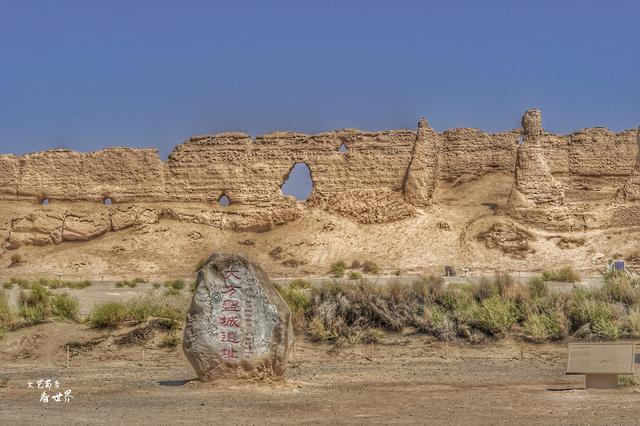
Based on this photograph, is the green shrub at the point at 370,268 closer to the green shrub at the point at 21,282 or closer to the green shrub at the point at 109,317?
the green shrub at the point at 21,282

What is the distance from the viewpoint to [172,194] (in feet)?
124

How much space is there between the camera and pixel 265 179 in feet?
124

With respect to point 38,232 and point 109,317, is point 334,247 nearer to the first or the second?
point 38,232

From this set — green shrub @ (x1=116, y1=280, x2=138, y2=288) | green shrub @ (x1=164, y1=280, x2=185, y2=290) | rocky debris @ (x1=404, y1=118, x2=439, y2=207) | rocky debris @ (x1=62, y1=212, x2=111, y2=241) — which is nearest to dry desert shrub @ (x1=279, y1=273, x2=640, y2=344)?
green shrub @ (x1=164, y1=280, x2=185, y2=290)

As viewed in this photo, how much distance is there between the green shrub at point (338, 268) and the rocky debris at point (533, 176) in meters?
6.54

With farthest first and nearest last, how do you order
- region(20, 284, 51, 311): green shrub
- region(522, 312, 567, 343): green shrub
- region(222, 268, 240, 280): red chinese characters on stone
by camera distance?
region(20, 284, 51, 311): green shrub → region(522, 312, 567, 343): green shrub → region(222, 268, 240, 280): red chinese characters on stone

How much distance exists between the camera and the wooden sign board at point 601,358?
12.2m

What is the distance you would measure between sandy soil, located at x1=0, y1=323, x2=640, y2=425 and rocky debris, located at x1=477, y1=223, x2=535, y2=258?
16438 mm

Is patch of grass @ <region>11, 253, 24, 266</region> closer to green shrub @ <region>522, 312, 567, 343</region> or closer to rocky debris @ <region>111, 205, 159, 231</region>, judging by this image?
rocky debris @ <region>111, 205, 159, 231</region>

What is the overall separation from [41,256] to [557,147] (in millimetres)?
20475

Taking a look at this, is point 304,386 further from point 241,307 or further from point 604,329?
point 604,329

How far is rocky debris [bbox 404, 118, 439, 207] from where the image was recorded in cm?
3669

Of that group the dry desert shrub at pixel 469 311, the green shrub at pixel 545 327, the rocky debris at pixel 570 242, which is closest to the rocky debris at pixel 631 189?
the rocky debris at pixel 570 242

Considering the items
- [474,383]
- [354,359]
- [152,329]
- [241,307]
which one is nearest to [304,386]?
[241,307]
